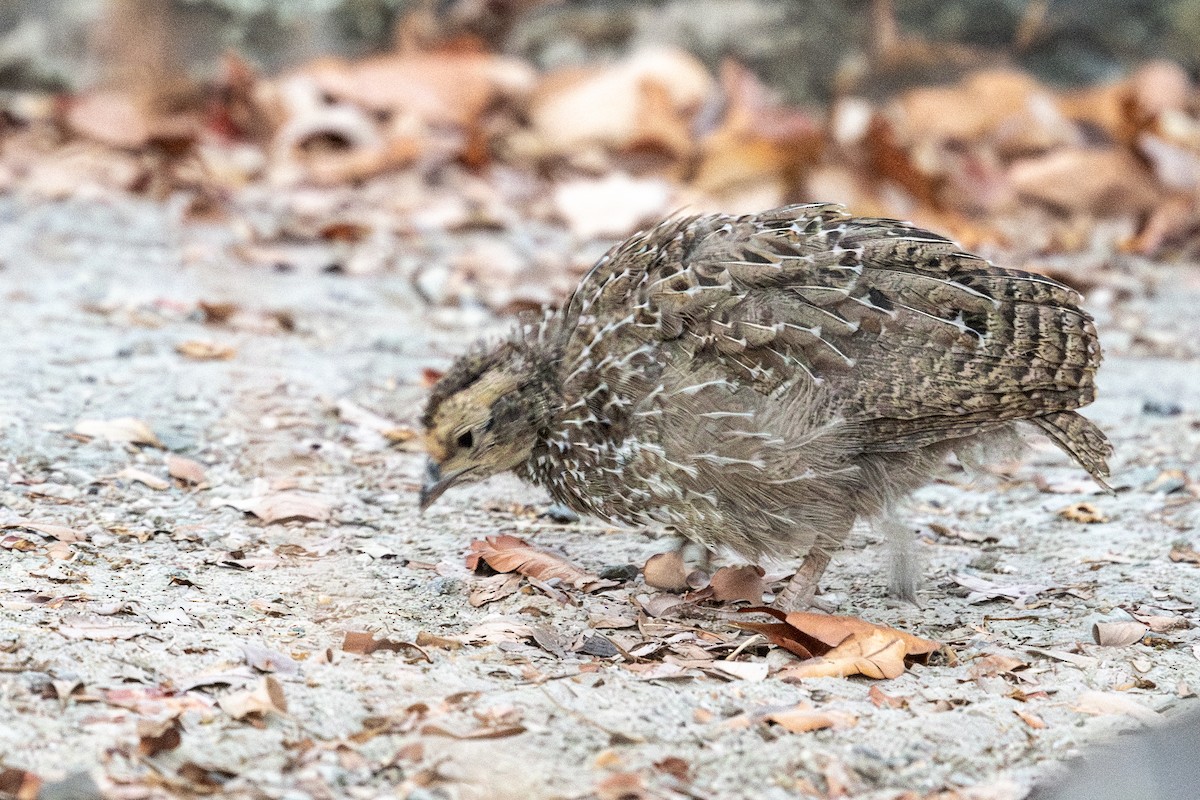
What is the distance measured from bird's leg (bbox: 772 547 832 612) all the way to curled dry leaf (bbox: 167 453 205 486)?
194 cm

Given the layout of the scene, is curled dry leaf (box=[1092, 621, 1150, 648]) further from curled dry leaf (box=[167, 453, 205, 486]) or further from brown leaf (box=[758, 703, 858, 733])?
curled dry leaf (box=[167, 453, 205, 486])

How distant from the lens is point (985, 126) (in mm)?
10023

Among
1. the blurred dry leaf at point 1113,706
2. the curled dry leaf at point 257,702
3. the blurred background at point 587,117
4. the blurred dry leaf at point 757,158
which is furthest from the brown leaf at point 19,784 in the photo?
the blurred dry leaf at point 757,158

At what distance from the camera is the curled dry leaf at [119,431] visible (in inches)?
204

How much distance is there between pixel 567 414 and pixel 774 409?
70cm

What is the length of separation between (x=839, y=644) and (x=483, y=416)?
4.35 feet

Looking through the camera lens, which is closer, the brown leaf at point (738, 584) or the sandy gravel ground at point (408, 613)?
the sandy gravel ground at point (408, 613)

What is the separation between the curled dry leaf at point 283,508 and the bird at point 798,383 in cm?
44

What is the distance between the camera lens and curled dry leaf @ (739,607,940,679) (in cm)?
387

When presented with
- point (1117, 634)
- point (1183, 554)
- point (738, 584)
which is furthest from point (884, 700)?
point (1183, 554)

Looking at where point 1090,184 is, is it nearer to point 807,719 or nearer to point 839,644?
point 839,644

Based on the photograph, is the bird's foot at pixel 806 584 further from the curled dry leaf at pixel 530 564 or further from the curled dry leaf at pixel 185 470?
the curled dry leaf at pixel 185 470

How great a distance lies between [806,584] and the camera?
4523 millimetres

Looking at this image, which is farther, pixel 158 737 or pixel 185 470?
pixel 185 470
